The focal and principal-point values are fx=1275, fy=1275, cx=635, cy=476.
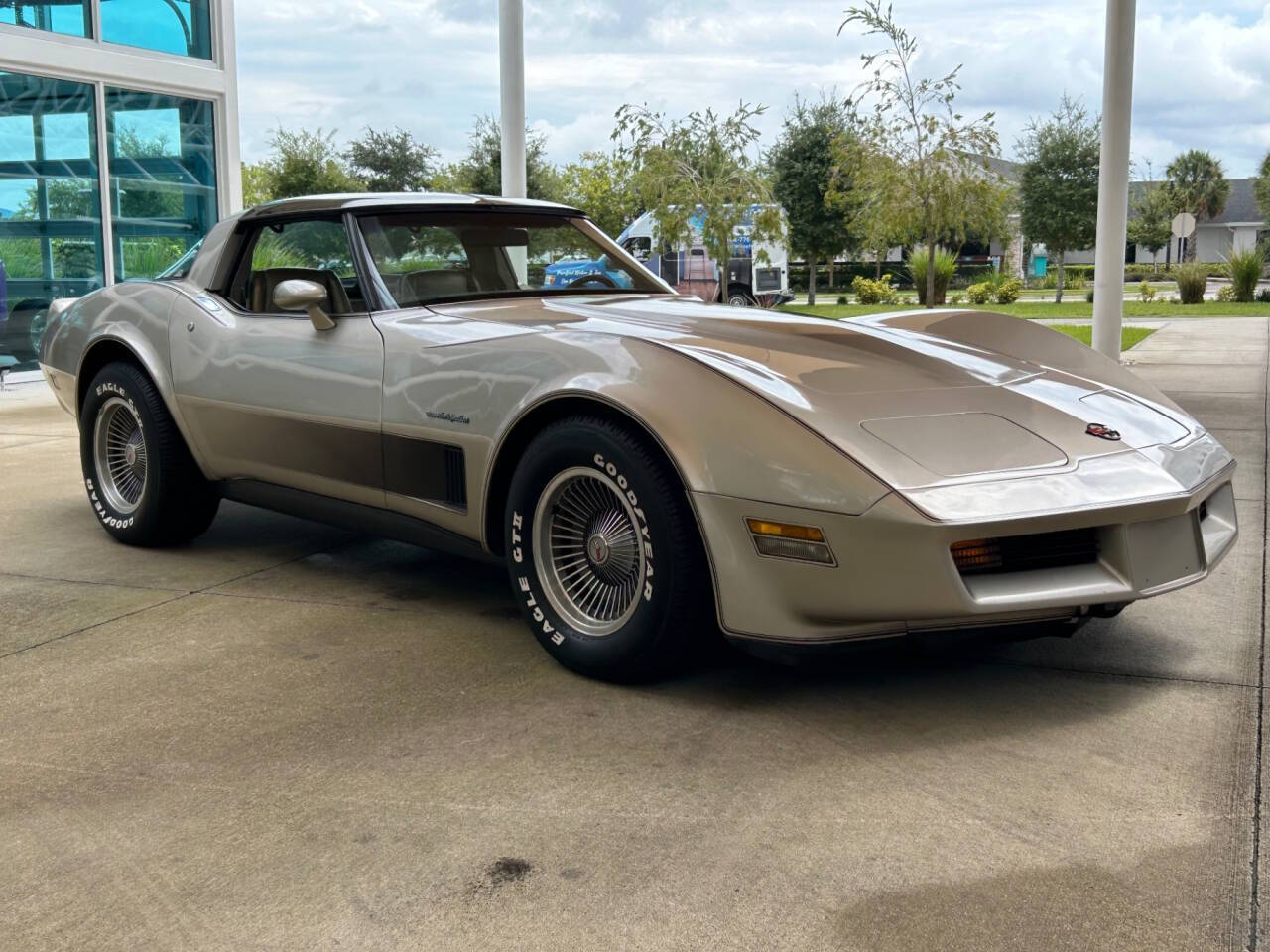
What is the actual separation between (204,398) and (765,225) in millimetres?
13244

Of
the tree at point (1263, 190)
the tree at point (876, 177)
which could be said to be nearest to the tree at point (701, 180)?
the tree at point (876, 177)

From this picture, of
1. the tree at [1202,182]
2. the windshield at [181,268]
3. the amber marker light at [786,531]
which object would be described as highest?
the tree at [1202,182]

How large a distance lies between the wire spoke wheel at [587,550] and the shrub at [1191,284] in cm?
2996

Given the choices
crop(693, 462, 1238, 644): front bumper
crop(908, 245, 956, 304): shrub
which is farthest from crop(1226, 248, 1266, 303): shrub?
crop(693, 462, 1238, 644): front bumper

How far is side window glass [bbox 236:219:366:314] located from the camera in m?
4.31

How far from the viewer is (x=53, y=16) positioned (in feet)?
38.9

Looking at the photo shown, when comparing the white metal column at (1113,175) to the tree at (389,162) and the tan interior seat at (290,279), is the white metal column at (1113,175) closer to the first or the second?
the tan interior seat at (290,279)

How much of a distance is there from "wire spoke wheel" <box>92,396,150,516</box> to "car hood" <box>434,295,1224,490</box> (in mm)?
1808

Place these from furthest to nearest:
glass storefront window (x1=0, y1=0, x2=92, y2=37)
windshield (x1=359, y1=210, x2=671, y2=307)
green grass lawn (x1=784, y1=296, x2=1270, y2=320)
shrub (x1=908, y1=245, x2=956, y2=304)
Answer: shrub (x1=908, y1=245, x2=956, y2=304)
green grass lawn (x1=784, y1=296, x2=1270, y2=320)
glass storefront window (x1=0, y1=0, x2=92, y2=37)
windshield (x1=359, y1=210, x2=671, y2=307)

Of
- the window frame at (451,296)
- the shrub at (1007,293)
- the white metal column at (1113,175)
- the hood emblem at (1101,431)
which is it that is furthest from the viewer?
the shrub at (1007,293)

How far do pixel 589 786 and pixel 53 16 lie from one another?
38.2ft

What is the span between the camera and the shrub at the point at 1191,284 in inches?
1189

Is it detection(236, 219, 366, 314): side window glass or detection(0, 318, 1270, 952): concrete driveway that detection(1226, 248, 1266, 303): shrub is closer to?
detection(0, 318, 1270, 952): concrete driveway

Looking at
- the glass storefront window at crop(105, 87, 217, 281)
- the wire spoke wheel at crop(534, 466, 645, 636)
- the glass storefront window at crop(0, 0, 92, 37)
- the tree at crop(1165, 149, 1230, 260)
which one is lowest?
the wire spoke wheel at crop(534, 466, 645, 636)
